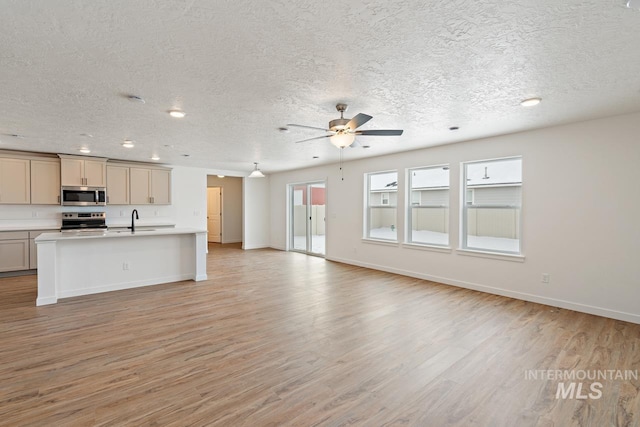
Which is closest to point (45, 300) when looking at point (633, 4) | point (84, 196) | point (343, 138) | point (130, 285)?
point (130, 285)

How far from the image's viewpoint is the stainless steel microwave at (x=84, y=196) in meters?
6.41

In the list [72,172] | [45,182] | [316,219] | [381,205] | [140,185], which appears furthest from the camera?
[316,219]

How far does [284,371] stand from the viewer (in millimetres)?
2539

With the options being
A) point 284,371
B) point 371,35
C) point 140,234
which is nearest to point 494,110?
point 371,35

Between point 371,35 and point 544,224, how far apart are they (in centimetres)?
388

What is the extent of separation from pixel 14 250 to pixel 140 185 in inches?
101

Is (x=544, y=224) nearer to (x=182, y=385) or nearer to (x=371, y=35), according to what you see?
(x=371, y=35)

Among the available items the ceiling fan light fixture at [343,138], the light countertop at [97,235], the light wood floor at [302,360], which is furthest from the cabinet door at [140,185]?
the ceiling fan light fixture at [343,138]

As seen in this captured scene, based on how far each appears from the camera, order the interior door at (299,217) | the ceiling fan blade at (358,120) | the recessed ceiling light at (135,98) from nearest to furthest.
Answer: the ceiling fan blade at (358,120) < the recessed ceiling light at (135,98) < the interior door at (299,217)

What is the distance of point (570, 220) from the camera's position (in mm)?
4074

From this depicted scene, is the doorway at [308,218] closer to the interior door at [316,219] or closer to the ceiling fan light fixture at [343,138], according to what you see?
the interior door at [316,219]

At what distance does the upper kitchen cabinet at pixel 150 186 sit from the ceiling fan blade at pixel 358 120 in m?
6.32

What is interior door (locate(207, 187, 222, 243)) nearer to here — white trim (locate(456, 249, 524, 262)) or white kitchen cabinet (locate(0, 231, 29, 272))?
white kitchen cabinet (locate(0, 231, 29, 272))

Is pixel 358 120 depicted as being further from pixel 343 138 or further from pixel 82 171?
pixel 82 171
